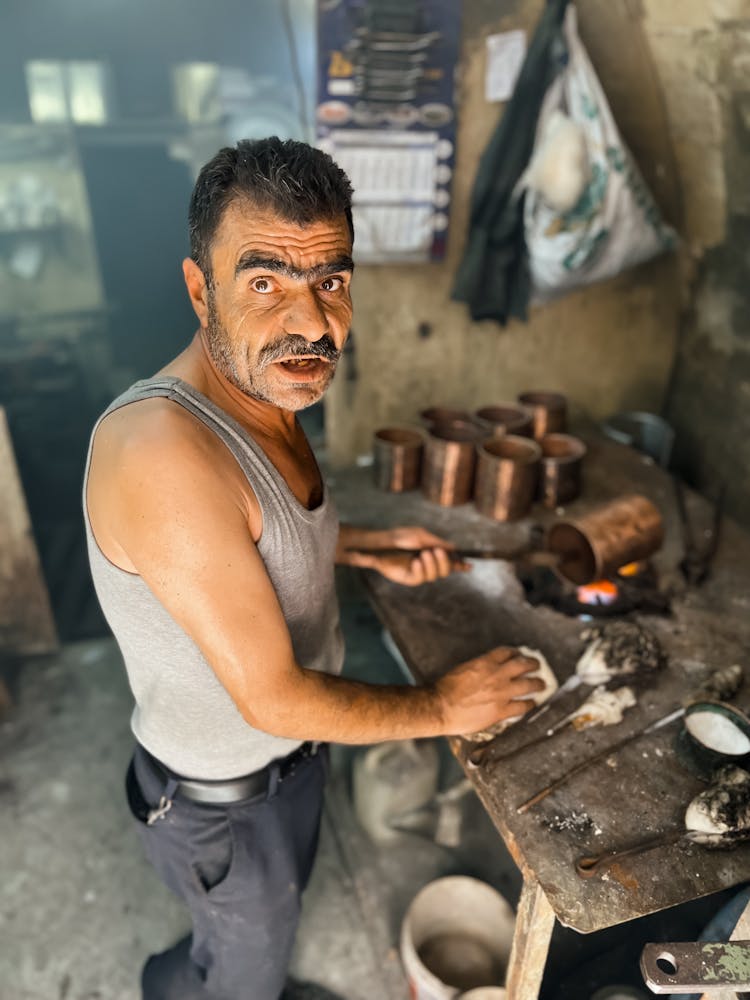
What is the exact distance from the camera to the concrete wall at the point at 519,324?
3275mm

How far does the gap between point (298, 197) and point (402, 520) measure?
1.61 m

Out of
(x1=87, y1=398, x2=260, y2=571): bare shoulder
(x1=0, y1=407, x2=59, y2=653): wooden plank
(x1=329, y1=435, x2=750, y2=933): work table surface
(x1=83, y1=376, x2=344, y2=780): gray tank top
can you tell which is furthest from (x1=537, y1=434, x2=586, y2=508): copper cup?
(x1=0, y1=407, x2=59, y2=653): wooden plank

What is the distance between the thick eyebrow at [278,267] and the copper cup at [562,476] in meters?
1.62

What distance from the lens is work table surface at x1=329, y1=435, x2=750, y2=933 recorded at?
60.1 inches

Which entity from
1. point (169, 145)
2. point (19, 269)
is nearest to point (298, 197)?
point (169, 145)

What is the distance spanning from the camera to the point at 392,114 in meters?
3.18

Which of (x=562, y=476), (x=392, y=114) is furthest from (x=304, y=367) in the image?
(x=392, y=114)

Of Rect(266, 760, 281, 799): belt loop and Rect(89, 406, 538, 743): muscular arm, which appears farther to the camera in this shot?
Rect(266, 760, 281, 799): belt loop

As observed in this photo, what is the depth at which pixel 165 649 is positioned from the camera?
1.65 m

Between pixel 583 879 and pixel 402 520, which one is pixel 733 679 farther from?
pixel 402 520

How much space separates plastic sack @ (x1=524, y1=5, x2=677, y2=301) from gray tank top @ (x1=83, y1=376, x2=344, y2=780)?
6.32 feet

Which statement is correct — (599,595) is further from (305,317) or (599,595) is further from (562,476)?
(305,317)

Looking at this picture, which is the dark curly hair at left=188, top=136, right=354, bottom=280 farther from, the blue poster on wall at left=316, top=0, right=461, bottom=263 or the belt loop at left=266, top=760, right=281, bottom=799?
the blue poster on wall at left=316, top=0, right=461, bottom=263

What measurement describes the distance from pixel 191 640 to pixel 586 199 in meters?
2.59
